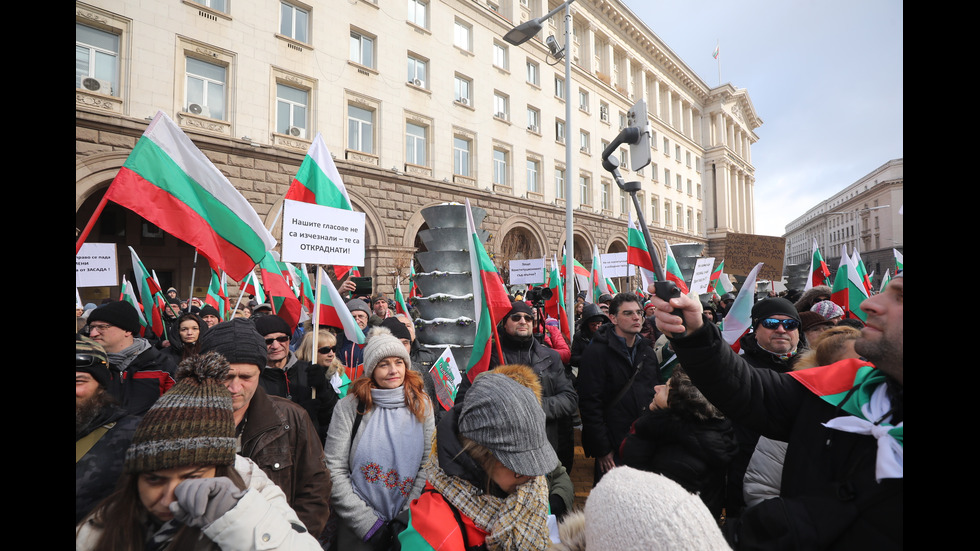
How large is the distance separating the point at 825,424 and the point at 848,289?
6247mm

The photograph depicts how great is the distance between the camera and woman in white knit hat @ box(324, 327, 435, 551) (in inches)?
92.4

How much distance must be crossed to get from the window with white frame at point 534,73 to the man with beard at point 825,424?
21828 mm

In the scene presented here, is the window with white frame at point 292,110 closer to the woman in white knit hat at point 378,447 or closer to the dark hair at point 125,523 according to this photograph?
the woman in white knit hat at point 378,447

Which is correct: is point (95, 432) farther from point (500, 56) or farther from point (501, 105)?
point (500, 56)

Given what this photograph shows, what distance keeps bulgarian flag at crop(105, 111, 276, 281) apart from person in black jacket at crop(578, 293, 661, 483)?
258 cm

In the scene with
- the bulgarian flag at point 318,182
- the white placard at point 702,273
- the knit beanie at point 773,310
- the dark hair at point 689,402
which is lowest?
the dark hair at point 689,402

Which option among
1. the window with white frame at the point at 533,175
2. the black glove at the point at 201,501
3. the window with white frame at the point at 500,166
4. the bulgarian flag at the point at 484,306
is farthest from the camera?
the window with white frame at the point at 533,175

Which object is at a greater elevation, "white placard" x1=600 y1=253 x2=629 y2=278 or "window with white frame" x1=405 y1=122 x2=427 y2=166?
"window with white frame" x1=405 y1=122 x2=427 y2=166

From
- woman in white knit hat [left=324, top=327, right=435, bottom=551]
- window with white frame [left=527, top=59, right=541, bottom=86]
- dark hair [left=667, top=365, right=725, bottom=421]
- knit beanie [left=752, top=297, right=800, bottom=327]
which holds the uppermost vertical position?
window with white frame [left=527, top=59, right=541, bottom=86]

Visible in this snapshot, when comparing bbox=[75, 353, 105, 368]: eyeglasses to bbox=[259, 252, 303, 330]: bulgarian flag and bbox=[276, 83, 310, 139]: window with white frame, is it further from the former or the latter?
bbox=[276, 83, 310, 139]: window with white frame

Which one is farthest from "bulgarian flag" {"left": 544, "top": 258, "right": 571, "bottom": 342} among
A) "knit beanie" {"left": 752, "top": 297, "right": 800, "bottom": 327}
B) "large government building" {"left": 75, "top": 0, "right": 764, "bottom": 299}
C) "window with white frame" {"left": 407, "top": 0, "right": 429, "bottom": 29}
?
"window with white frame" {"left": 407, "top": 0, "right": 429, "bottom": 29}

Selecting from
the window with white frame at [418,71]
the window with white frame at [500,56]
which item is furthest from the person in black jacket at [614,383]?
the window with white frame at [500,56]

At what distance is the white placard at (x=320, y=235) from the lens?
3525 mm
